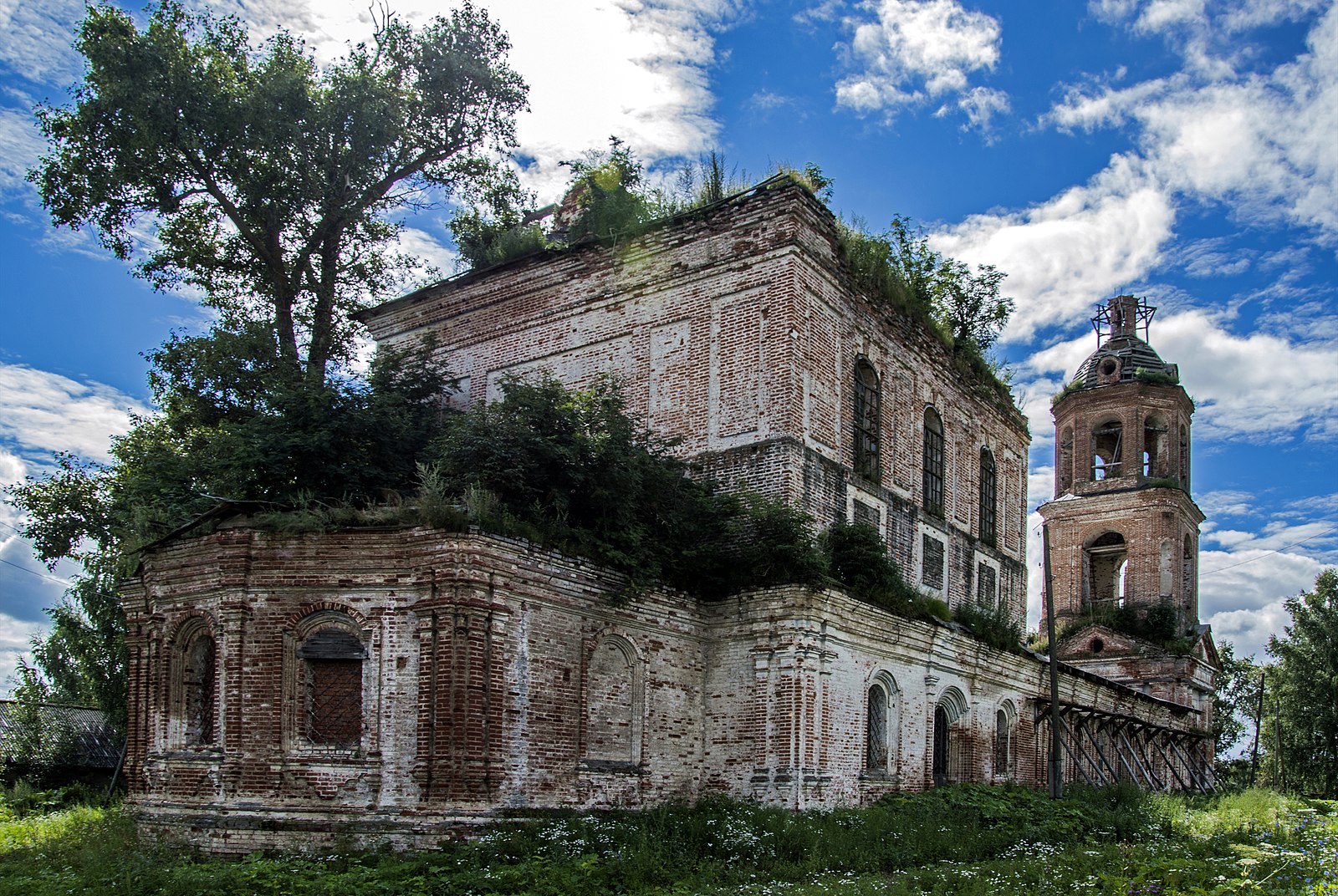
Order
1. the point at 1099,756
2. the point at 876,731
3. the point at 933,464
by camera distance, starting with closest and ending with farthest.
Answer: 1. the point at 876,731
2. the point at 933,464
3. the point at 1099,756

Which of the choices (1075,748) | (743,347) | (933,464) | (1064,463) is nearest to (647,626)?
(743,347)

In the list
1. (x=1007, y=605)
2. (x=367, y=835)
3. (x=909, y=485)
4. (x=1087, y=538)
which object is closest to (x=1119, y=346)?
(x=1087, y=538)

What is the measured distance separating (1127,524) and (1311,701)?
32.9 feet

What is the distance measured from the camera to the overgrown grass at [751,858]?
10.3 meters

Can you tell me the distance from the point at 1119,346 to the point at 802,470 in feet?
66.3

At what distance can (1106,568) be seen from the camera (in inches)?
1294

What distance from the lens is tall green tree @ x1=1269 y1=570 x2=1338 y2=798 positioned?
34531 millimetres

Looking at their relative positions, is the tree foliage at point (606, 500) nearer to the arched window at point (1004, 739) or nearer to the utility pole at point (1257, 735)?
the arched window at point (1004, 739)

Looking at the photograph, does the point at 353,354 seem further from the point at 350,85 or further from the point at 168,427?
the point at 350,85

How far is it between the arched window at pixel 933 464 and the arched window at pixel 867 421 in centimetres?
210

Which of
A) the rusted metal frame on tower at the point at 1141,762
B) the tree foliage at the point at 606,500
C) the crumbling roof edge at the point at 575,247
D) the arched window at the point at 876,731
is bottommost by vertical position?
the rusted metal frame on tower at the point at 1141,762

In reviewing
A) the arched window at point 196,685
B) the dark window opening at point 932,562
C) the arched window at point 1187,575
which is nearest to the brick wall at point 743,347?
the dark window opening at point 932,562

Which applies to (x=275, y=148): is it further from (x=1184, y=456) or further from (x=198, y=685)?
(x=1184, y=456)

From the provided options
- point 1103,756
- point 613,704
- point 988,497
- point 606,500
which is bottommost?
point 1103,756
